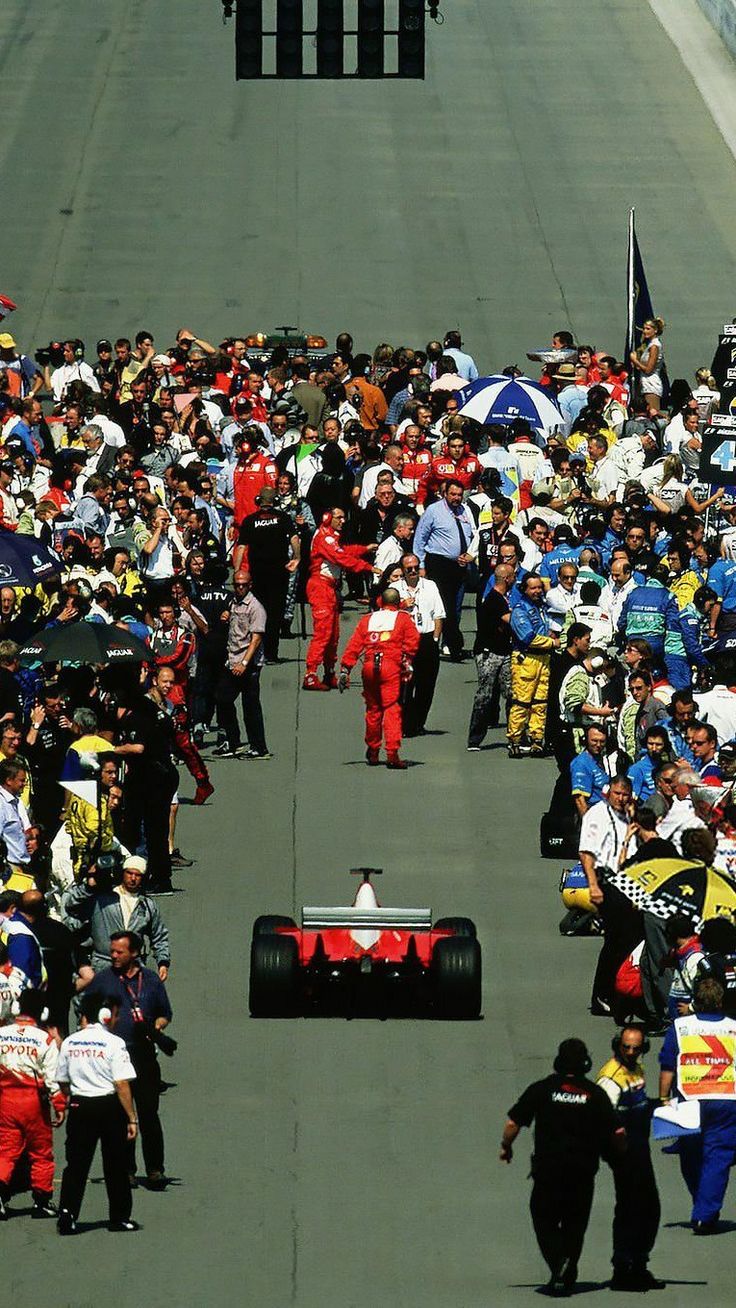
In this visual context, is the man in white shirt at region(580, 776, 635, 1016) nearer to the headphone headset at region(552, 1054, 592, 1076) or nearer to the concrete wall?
the headphone headset at region(552, 1054, 592, 1076)

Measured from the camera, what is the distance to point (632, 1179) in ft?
43.4

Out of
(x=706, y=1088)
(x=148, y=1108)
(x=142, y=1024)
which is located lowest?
(x=148, y=1108)

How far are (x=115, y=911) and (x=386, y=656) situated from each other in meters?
6.59

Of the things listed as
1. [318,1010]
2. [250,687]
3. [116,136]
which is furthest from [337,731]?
[116,136]

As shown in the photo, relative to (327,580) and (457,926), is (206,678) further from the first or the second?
(457,926)

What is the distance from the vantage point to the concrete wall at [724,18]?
5297cm

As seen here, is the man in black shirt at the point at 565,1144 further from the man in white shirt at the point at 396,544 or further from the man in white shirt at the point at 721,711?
the man in white shirt at the point at 396,544

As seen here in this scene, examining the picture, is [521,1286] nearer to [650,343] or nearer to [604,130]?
[650,343]

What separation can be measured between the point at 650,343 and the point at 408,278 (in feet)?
45.9

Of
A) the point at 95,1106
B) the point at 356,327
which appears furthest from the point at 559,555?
the point at 356,327

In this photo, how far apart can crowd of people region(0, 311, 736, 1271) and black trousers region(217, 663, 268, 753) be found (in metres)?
0.03

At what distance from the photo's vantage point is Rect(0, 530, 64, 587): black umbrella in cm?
2138

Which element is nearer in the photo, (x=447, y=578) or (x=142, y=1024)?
(x=142, y=1024)

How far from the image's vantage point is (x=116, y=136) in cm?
5062
